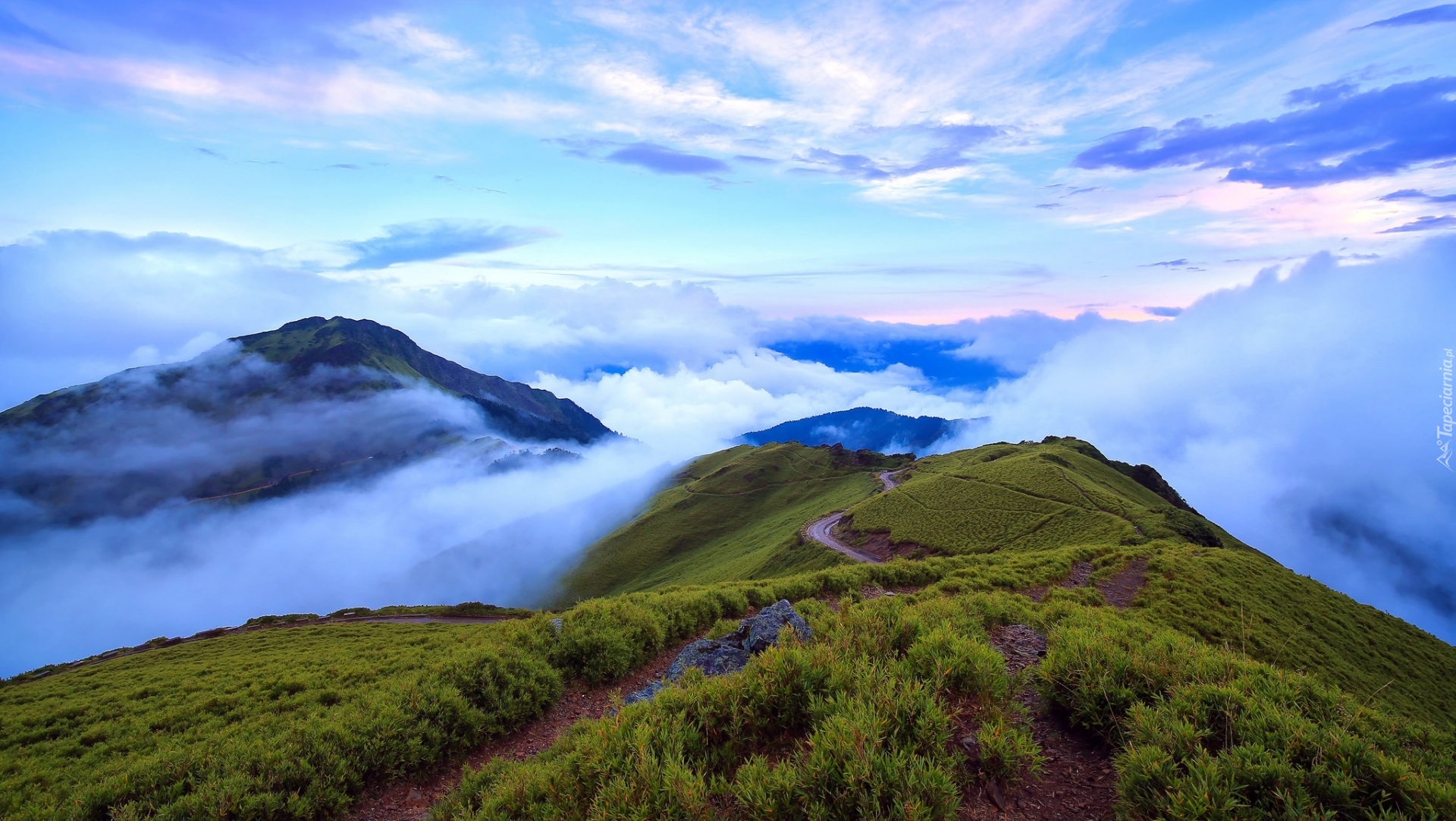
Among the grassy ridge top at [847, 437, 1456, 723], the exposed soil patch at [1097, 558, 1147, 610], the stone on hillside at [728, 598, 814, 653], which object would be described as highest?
the stone on hillside at [728, 598, 814, 653]

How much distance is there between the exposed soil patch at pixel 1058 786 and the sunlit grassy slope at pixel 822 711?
0.24m

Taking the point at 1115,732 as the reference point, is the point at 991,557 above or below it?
below

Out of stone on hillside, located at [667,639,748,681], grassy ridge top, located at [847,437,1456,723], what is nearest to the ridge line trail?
grassy ridge top, located at [847,437,1456,723]

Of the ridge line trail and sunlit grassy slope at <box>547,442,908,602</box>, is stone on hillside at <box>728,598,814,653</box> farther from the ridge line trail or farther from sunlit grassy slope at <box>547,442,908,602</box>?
sunlit grassy slope at <box>547,442,908,602</box>

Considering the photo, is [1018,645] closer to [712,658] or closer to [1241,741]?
[1241,741]

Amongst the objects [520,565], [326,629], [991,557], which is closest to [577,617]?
[991,557]

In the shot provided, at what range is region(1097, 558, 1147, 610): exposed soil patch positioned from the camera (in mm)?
24766

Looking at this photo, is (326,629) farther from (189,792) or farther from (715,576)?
(715,576)

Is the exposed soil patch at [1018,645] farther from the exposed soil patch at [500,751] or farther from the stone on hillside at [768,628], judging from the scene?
the exposed soil patch at [500,751]

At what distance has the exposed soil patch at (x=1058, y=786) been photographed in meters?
7.14

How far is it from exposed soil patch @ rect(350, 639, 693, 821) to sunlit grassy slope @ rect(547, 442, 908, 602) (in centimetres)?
6289

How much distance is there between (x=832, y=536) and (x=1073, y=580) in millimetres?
67169

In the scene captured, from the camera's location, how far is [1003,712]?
332 inches

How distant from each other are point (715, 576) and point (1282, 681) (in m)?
90.9
